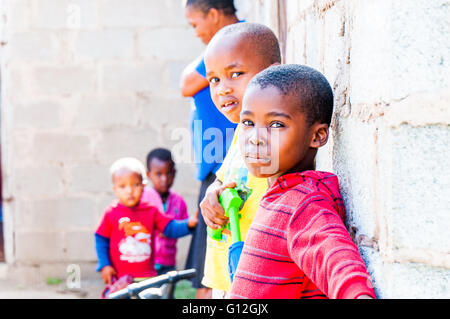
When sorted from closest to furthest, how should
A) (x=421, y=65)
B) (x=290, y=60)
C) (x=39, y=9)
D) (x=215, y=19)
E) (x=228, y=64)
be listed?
1. (x=421, y=65)
2. (x=228, y=64)
3. (x=290, y=60)
4. (x=215, y=19)
5. (x=39, y=9)

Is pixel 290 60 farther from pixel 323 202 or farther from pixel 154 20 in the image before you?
pixel 154 20

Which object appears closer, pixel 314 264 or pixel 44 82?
pixel 314 264

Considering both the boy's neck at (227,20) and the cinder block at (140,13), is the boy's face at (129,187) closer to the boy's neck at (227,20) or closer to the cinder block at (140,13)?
the boy's neck at (227,20)

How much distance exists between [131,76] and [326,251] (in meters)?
3.79

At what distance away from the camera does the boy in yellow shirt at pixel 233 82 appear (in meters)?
1.83

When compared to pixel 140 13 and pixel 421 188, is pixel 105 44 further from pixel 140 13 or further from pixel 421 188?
pixel 421 188

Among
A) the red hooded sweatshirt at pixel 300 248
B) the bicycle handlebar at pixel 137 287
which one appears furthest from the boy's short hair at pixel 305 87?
the bicycle handlebar at pixel 137 287

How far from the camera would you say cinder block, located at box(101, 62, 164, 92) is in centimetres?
471

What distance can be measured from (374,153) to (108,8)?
3.82 m

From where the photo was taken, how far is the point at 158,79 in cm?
472

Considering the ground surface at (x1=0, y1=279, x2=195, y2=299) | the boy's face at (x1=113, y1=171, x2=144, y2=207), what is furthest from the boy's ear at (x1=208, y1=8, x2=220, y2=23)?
the ground surface at (x1=0, y1=279, x2=195, y2=299)

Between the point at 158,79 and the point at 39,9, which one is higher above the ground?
the point at 39,9

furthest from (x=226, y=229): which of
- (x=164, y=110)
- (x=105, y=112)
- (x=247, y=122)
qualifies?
(x=105, y=112)

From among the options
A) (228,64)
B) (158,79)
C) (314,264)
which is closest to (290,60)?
(228,64)
